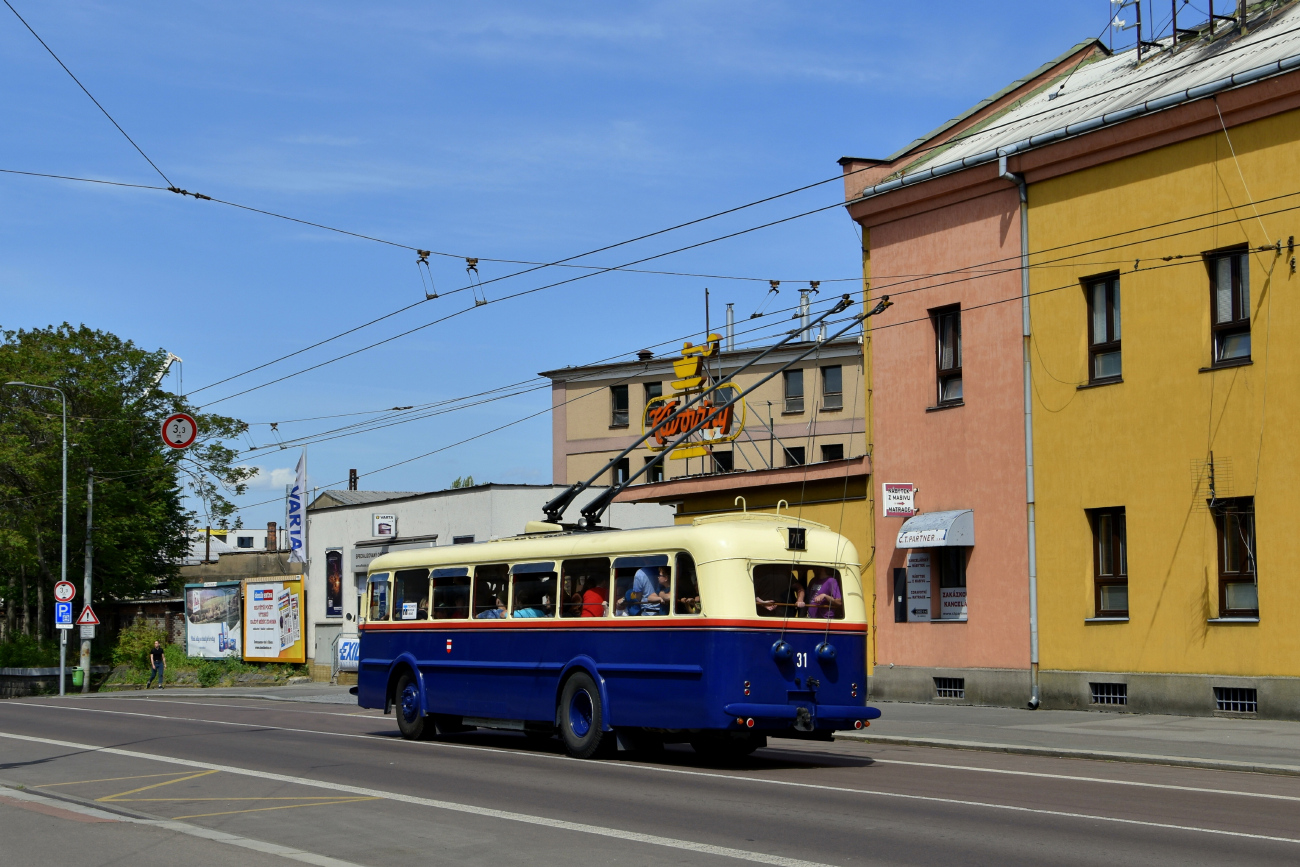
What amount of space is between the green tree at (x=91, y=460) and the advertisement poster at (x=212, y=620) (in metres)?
5.92

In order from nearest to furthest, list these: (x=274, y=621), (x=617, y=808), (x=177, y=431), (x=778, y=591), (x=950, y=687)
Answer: (x=617, y=808), (x=778, y=591), (x=950, y=687), (x=177, y=431), (x=274, y=621)

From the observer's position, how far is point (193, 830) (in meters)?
10.7

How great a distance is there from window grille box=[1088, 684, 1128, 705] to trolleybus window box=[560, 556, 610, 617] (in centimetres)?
952

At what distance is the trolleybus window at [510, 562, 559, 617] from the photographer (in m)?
17.5

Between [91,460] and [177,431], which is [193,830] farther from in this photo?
[91,460]

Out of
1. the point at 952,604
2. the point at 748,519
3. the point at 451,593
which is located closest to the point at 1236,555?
the point at 952,604

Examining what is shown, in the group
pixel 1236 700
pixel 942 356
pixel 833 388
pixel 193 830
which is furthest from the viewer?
pixel 833 388

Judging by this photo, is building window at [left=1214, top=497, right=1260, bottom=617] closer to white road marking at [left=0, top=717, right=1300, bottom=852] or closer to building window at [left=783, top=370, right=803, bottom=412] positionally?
white road marking at [left=0, top=717, right=1300, bottom=852]

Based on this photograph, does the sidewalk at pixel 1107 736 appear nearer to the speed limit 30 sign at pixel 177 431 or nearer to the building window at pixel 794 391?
the speed limit 30 sign at pixel 177 431

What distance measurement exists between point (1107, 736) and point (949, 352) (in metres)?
9.06

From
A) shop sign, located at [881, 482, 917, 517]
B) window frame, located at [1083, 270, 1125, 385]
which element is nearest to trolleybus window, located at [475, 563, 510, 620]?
shop sign, located at [881, 482, 917, 517]

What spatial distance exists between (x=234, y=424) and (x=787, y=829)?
53067 millimetres

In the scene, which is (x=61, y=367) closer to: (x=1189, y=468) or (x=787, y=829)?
(x=1189, y=468)

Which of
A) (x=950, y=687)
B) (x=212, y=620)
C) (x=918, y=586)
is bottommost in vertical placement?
(x=950, y=687)
